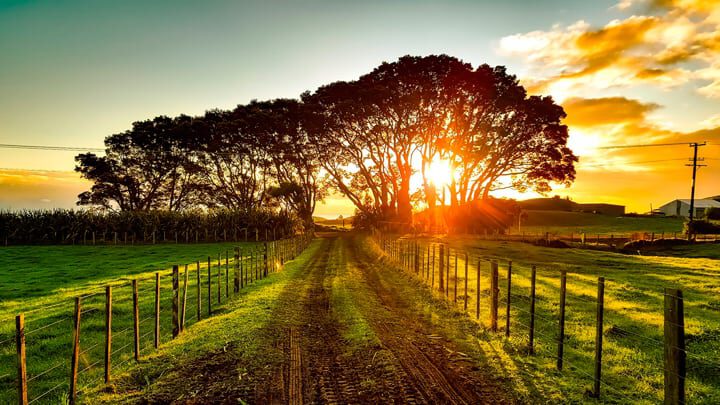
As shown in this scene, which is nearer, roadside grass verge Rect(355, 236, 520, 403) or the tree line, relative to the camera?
roadside grass verge Rect(355, 236, 520, 403)

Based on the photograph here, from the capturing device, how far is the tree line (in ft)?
147

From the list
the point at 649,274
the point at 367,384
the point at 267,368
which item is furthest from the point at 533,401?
the point at 649,274

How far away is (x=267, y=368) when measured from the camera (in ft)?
27.6

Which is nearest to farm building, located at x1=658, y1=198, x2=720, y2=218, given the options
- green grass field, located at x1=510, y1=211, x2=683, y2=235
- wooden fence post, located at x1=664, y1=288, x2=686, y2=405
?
green grass field, located at x1=510, y1=211, x2=683, y2=235

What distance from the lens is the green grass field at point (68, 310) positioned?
912cm

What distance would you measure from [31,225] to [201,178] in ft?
69.9

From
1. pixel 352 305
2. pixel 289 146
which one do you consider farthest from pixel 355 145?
pixel 352 305

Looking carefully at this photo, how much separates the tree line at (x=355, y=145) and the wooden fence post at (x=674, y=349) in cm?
4012

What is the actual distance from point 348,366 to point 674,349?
5328 millimetres

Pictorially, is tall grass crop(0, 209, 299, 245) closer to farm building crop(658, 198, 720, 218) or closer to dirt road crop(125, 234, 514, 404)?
dirt road crop(125, 234, 514, 404)

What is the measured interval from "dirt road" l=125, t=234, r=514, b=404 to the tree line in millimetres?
34609

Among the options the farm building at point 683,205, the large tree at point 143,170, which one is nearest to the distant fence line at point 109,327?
the large tree at point 143,170

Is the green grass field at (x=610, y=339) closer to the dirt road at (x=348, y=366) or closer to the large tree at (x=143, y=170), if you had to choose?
the dirt road at (x=348, y=366)

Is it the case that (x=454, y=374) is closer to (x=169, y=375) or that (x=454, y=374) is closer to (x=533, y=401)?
(x=533, y=401)
